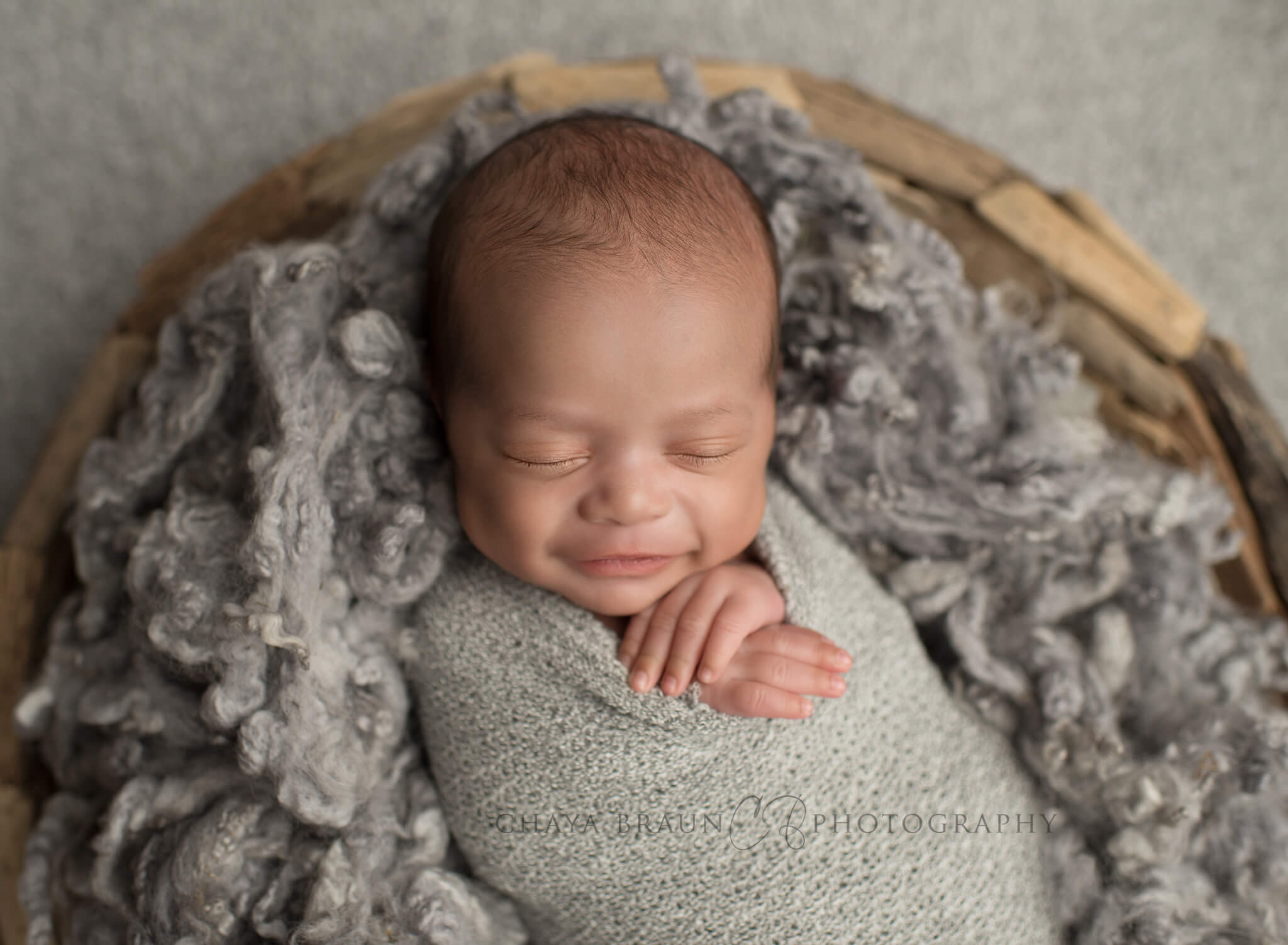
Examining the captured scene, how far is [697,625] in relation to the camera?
2.83 ft

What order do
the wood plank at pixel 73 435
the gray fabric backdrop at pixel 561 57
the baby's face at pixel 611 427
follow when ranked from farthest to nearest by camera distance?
the gray fabric backdrop at pixel 561 57
the wood plank at pixel 73 435
the baby's face at pixel 611 427

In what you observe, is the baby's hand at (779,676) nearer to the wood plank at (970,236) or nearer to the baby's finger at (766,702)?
the baby's finger at (766,702)

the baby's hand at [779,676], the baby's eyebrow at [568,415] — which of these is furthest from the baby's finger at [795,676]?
the baby's eyebrow at [568,415]

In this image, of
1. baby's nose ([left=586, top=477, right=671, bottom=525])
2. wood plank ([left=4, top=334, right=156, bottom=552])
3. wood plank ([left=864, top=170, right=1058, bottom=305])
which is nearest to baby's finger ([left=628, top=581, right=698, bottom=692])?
baby's nose ([left=586, top=477, right=671, bottom=525])

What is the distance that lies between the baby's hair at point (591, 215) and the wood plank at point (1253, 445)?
0.58m

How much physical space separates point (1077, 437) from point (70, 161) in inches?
55.8

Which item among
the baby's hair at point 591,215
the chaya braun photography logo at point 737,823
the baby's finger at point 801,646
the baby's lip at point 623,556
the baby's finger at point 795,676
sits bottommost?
the chaya braun photography logo at point 737,823

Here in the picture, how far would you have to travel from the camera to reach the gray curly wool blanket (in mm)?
857

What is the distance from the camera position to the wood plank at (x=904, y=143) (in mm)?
1146

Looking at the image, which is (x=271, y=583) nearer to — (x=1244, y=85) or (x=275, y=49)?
(x=275, y=49)

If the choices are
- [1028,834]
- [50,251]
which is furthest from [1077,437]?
[50,251]

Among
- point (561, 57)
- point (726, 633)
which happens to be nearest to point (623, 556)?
point (726, 633)

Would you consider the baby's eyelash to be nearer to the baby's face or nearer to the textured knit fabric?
the baby's face

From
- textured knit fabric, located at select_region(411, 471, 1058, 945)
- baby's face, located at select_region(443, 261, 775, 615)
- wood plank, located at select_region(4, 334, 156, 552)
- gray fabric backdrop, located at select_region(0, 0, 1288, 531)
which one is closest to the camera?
baby's face, located at select_region(443, 261, 775, 615)
